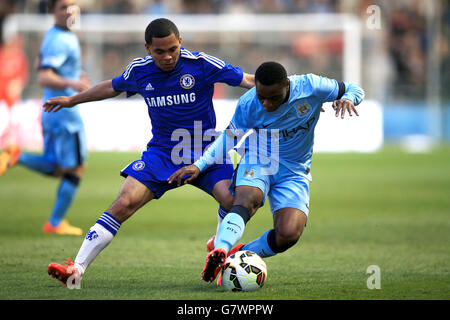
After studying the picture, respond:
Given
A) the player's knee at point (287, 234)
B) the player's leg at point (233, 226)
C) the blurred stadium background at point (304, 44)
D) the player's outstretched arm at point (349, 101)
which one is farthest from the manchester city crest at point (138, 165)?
the blurred stadium background at point (304, 44)

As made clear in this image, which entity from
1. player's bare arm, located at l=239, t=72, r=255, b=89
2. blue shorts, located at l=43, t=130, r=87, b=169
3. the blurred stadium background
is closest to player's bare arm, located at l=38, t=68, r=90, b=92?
blue shorts, located at l=43, t=130, r=87, b=169

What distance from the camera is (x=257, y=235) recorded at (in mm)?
9234

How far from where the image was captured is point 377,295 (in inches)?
225

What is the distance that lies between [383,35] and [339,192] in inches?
537

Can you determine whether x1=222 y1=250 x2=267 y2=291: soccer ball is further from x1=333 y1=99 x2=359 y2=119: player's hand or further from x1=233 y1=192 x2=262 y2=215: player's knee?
x1=333 y1=99 x2=359 y2=119: player's hand

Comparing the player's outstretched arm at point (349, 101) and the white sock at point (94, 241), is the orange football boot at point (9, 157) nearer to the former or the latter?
the white sock at point (94, 241)

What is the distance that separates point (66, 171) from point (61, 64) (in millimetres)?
1355

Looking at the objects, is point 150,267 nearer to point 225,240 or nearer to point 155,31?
point 225,240

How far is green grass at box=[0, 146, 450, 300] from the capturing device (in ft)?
19.5

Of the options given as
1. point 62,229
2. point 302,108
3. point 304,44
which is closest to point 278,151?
point 302,108

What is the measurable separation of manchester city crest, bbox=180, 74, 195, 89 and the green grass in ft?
5.40

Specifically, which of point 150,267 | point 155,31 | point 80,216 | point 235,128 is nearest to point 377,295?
point 235,128

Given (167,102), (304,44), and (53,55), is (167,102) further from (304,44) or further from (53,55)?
(304,44)

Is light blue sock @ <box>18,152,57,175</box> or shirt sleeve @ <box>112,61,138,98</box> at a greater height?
shirt sleeve @ <box>112,61,138,98</box>
